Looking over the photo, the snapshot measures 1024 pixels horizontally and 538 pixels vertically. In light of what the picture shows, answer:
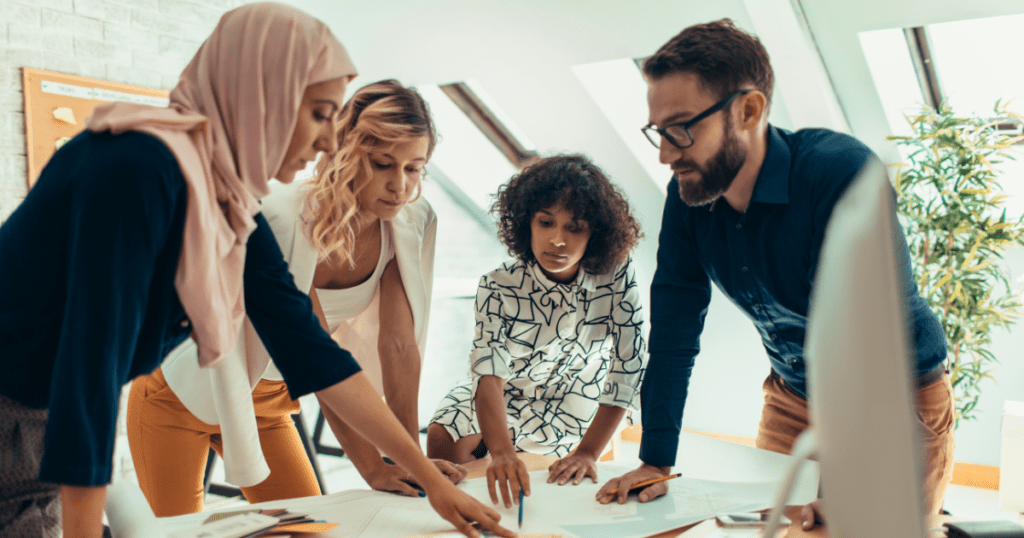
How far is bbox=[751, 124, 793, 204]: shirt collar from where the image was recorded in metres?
1.25

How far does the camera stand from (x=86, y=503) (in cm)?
72

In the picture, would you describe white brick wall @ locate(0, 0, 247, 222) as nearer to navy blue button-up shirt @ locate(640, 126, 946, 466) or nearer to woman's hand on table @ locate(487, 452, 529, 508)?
woman's hand on table @ locate(487, 452, 529, 508)

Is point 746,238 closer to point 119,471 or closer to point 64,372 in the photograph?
point 64,372

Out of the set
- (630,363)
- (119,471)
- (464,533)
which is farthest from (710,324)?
(464,533)

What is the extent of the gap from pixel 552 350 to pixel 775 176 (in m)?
0.73

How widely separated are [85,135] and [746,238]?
3.49 ft

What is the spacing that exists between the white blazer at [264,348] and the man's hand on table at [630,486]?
625 mm

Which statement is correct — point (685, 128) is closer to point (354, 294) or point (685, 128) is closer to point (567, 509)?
point (567, 509)

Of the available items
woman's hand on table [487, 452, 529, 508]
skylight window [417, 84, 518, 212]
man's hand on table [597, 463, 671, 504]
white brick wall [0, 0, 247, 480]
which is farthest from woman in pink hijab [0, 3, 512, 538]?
skylight window [417, 84, 518, 212]

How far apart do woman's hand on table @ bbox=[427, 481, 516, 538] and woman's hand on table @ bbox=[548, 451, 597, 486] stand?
26 cm

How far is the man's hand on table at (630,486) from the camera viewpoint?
3.78 feet

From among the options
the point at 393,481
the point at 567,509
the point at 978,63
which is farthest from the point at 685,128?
the point at 978,63

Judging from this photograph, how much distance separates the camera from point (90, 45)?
9.81ft

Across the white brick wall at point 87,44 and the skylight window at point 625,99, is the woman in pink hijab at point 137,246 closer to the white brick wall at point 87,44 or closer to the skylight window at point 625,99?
the white brick wall at point 87,44
